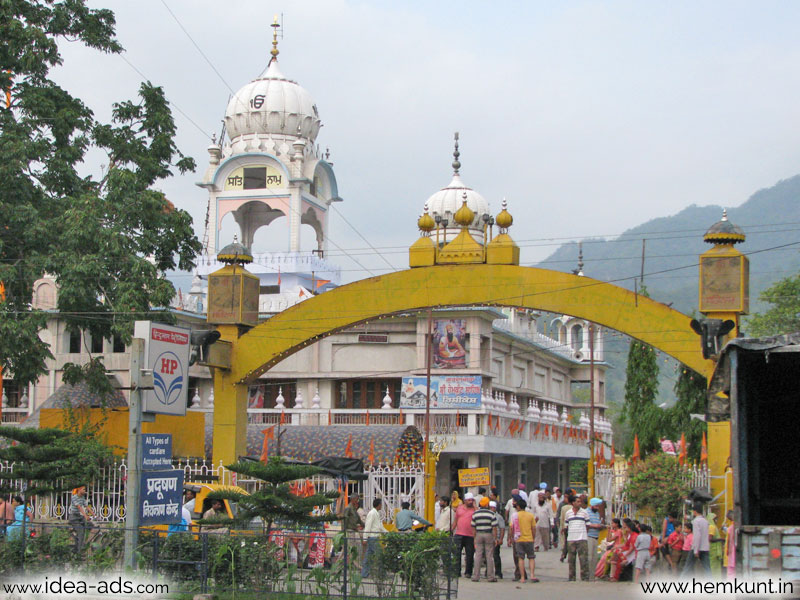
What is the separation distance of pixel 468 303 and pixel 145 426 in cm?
775

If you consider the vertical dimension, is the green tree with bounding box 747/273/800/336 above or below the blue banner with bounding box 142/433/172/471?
above

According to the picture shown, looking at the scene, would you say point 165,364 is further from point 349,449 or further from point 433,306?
point 349,449

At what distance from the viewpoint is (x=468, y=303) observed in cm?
2150

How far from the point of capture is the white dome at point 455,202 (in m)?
49.4

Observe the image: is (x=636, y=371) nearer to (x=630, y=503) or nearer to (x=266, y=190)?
(x=630, y=503)

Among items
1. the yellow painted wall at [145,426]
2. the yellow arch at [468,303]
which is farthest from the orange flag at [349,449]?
the yellow arch at [468,303]

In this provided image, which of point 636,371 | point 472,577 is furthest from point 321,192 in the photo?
point 472,577

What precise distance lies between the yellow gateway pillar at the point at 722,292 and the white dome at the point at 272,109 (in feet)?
102

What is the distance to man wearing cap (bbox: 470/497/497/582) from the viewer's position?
17844mm

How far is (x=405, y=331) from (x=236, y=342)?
1782 cm

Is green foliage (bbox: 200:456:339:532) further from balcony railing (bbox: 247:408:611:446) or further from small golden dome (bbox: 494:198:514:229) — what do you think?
balcony railing (bbox: 247:408:611:446)

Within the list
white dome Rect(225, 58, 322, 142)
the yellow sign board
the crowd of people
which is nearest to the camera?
the crowd of people

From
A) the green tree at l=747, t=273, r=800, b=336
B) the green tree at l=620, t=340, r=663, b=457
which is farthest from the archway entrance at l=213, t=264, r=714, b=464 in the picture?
the green tree at l=747, t=273, r=800, b=336

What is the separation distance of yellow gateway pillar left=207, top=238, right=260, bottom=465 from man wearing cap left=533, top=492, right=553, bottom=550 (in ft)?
22.1
